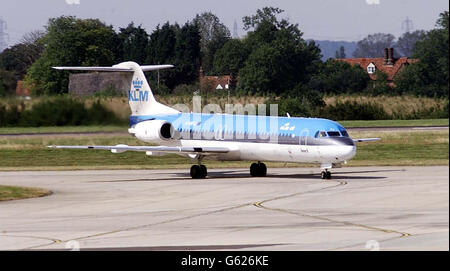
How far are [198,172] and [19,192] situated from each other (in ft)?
36.6

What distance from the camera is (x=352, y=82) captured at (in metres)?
69.4

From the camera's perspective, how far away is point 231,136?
47.4 meters

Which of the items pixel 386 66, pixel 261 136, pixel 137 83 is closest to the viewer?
pixel 261 136

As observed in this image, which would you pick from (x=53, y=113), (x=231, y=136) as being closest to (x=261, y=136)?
(x=231, y=136)

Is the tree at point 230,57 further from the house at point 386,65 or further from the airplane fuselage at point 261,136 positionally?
the airplane fuselage at point 261,136

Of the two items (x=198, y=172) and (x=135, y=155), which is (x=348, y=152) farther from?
(x=135, y=155)

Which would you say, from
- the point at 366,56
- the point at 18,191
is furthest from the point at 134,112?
the point at 366,56

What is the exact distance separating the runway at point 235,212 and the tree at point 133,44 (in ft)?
69.9

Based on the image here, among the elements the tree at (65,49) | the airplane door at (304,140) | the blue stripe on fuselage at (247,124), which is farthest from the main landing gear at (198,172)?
Result: the tree at (65,49)

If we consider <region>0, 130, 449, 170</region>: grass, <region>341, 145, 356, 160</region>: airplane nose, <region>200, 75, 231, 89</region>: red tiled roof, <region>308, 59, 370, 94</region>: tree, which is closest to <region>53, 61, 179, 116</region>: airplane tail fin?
<region>0, 130, 449, 170</region>: grass

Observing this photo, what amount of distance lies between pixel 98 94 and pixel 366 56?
4723cm

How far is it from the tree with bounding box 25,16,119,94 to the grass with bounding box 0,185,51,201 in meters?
5.03

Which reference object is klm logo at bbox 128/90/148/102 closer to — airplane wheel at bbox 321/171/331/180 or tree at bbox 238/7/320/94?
airplane wheel at bbox 321/171/331/180

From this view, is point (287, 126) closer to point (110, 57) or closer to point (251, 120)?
point (251, 120)
